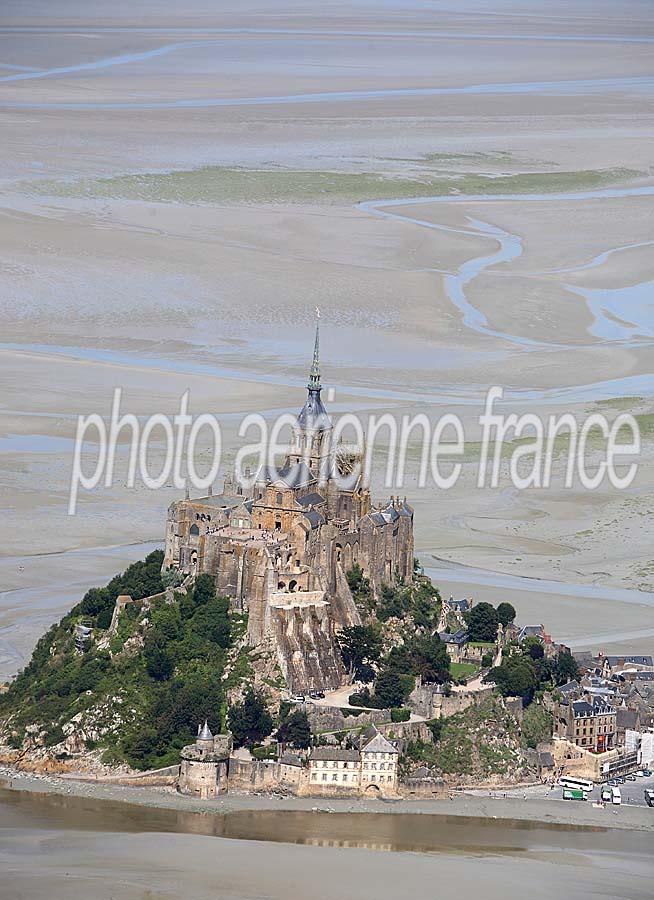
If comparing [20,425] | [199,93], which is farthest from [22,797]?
[199,93]

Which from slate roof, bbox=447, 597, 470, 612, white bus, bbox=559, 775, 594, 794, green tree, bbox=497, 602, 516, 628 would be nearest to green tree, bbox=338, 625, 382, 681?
white bus, bbox=559, 775, 594, 794

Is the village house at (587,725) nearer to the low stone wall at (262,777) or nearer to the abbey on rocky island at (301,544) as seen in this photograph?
the abbey on rocky island at (301,544)

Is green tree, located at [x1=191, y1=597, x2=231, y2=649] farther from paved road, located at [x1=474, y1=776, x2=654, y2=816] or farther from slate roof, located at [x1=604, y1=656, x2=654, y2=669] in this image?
slate roof, located at [x1=604, y1=656, x2=654, y2=669]

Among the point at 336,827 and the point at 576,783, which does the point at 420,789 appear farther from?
the point at 576,783

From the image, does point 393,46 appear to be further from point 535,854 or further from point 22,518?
point 535,854

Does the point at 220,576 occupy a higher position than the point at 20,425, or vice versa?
the point at 20,425

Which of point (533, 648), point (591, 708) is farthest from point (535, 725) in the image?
point (533, 648)
